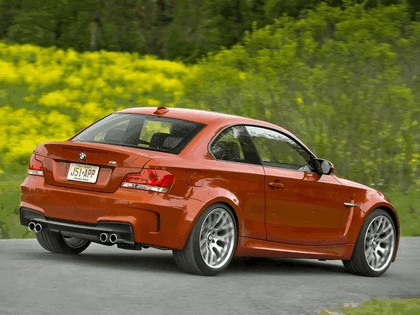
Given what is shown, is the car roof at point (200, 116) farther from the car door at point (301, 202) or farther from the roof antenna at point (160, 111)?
the car door at point (301, 202)

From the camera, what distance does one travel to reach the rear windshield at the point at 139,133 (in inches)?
471

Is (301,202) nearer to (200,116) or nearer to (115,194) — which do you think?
(200,116)

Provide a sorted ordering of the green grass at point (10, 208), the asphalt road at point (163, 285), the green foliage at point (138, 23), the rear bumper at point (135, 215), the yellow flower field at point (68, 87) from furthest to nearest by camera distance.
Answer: the green foliage at point (138, 23) < the yellow flower field at point (68, 87) < the green grass at point (10, 208) < the rear bumper at point (135, 215) < the asphalt road at point (163, 285)

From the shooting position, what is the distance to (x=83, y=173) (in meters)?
11.6


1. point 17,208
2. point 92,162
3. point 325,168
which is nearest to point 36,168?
point 92,162

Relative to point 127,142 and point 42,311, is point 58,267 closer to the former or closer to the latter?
point 127,142

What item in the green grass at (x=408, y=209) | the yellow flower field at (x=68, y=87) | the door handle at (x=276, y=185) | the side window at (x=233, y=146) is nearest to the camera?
the side window at (x=233, y=146)

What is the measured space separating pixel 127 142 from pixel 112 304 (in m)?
2.84

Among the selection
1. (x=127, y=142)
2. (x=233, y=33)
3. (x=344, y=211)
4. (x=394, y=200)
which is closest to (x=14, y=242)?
(x=127, y=142)

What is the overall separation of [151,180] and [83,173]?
0.65 m

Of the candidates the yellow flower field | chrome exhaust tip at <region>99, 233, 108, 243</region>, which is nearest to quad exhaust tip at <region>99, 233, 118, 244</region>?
chrome exhaust tip at <region>99, 233, 108, 243</region>

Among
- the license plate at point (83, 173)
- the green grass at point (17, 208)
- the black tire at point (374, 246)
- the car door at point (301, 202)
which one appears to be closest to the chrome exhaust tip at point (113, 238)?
the license plate at point (83, 173)

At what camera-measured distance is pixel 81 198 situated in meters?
11.5

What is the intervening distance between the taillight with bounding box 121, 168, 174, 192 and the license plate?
1.14ft
